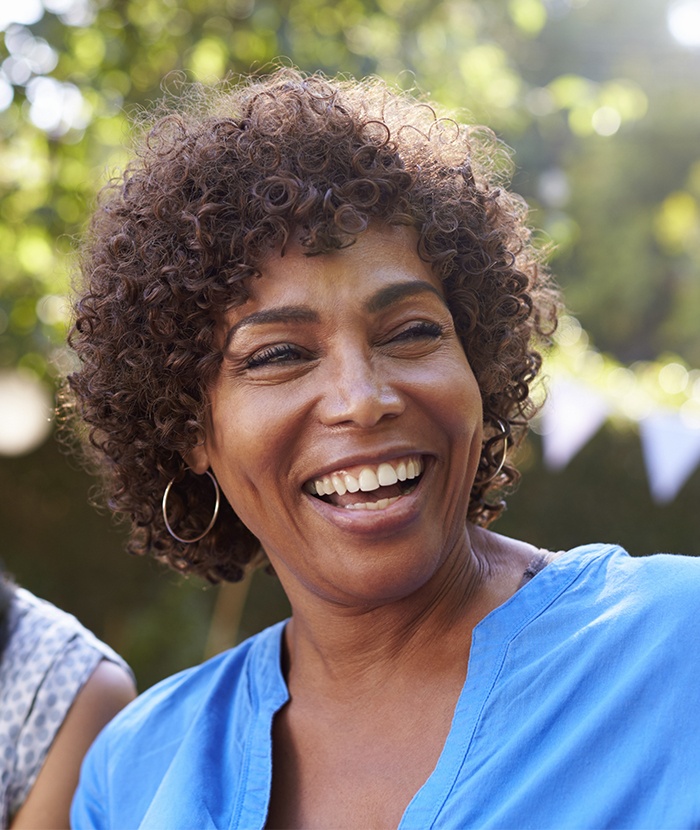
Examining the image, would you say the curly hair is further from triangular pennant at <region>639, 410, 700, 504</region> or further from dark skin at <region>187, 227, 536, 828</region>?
triangular pennant at <region>639, 410, 700, 504</region>

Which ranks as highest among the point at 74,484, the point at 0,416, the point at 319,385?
the point at 319,385

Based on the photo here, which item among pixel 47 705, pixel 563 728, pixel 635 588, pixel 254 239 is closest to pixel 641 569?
pixel 635 588

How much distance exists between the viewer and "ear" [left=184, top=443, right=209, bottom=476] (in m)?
2.23

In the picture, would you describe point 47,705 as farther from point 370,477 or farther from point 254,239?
point 254,239

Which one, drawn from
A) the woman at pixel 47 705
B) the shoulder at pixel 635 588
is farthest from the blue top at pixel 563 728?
the woman at pixel 47 705

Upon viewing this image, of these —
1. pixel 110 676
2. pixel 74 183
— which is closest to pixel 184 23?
pixel 74 183

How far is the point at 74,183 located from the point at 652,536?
4.81 meters

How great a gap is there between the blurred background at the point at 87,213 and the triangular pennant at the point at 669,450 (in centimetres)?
2

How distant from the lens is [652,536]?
7664 mm

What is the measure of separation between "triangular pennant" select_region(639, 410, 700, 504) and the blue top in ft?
17.3

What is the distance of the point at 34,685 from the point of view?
2648mm

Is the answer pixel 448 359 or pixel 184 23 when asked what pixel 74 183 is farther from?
pixel 448 359

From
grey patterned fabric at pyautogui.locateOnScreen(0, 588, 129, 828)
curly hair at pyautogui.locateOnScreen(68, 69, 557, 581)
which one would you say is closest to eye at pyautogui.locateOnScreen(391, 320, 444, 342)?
curly hair at pyautogui.locateOnScreen(68, 69, 557, 581)

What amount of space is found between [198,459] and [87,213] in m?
3.27
